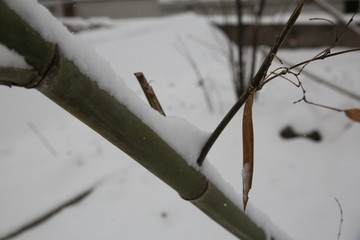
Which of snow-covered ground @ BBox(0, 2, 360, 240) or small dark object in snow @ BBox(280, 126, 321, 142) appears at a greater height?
snow-covered ground @ BBox(0, 2, 360, 240)

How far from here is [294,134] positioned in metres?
1.97

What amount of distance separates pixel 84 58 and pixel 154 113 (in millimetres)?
156

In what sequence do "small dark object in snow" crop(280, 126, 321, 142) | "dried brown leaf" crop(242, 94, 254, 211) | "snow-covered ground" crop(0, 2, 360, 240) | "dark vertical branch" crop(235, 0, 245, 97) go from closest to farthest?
"dried brown leaf" crop(242, 94, 254, 211) < "snow-covered ground" crop(0, 2, 360, 240) < "small dark object in snow" crop(280, 126, 321, 142) < "dark vertical branch" crop(235, 0, 245, 97)

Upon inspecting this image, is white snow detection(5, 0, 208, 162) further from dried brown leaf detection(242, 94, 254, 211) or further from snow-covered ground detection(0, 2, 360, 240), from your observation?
snow-covered ground detection(0, 2, 360, 240)

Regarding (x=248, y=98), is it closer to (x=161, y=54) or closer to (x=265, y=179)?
(x=265, y=179)

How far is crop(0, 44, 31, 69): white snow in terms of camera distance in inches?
10.9

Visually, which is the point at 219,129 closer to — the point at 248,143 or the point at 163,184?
the point at 248,143

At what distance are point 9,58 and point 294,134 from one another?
6.62 ft

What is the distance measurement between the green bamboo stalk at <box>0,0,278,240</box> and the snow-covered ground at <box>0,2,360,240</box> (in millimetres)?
846

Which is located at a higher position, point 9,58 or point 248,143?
point 9,58

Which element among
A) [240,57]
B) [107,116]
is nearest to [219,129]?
Answer: [107,116]

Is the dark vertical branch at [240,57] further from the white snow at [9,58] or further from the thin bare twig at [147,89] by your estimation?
the white snow at [9,58]

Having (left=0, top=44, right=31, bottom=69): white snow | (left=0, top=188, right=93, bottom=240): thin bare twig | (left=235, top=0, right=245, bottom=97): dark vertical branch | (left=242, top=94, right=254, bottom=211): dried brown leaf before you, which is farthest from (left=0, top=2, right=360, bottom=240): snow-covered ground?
(left=0, top=44, right=31, bottom=69): white snow

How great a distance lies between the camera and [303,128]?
6.40 feet
